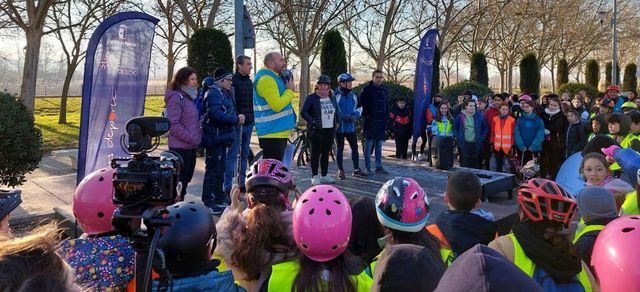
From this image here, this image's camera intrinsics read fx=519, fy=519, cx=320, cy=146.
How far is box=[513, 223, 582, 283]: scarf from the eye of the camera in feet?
7.66

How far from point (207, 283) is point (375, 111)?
7.33 metres

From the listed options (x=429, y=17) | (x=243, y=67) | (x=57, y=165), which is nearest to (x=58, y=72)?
(x=429, y=17)

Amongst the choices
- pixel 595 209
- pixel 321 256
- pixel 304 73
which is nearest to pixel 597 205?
pixel 595 209

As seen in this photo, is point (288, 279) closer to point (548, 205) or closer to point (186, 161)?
point (548, 205)

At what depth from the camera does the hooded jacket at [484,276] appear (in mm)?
1009

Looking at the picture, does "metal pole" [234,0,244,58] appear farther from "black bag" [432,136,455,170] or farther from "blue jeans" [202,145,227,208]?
"black bag" [432,136,455,170]

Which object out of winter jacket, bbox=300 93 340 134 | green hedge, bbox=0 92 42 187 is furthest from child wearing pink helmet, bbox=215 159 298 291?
green hedge, bbox=0 92 42 187

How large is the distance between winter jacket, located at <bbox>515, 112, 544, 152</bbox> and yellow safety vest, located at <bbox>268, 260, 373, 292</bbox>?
290 inches

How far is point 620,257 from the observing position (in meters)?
1.74

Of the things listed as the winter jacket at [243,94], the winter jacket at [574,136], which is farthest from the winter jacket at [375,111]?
the winter jacket at [574,136]

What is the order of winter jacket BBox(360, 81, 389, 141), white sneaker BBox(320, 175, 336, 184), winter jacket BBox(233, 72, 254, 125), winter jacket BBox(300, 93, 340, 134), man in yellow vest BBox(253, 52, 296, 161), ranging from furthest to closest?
winter jacket BBox(360, 81, 389, 141)
white sneaker BBox(320, 175, 336, 184)
winter jacket BBox(300, 93, 340, 134)
winter jacket BBox(233, 72, 254, 125)
man in yellow vest BBox(253, 52, 296, 161)

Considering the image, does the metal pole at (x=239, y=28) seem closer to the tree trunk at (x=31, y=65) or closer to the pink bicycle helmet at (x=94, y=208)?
the pink bicycle helmet at (x=94, y=208)

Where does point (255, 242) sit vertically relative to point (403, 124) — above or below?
below

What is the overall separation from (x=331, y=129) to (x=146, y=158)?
5936 mm
